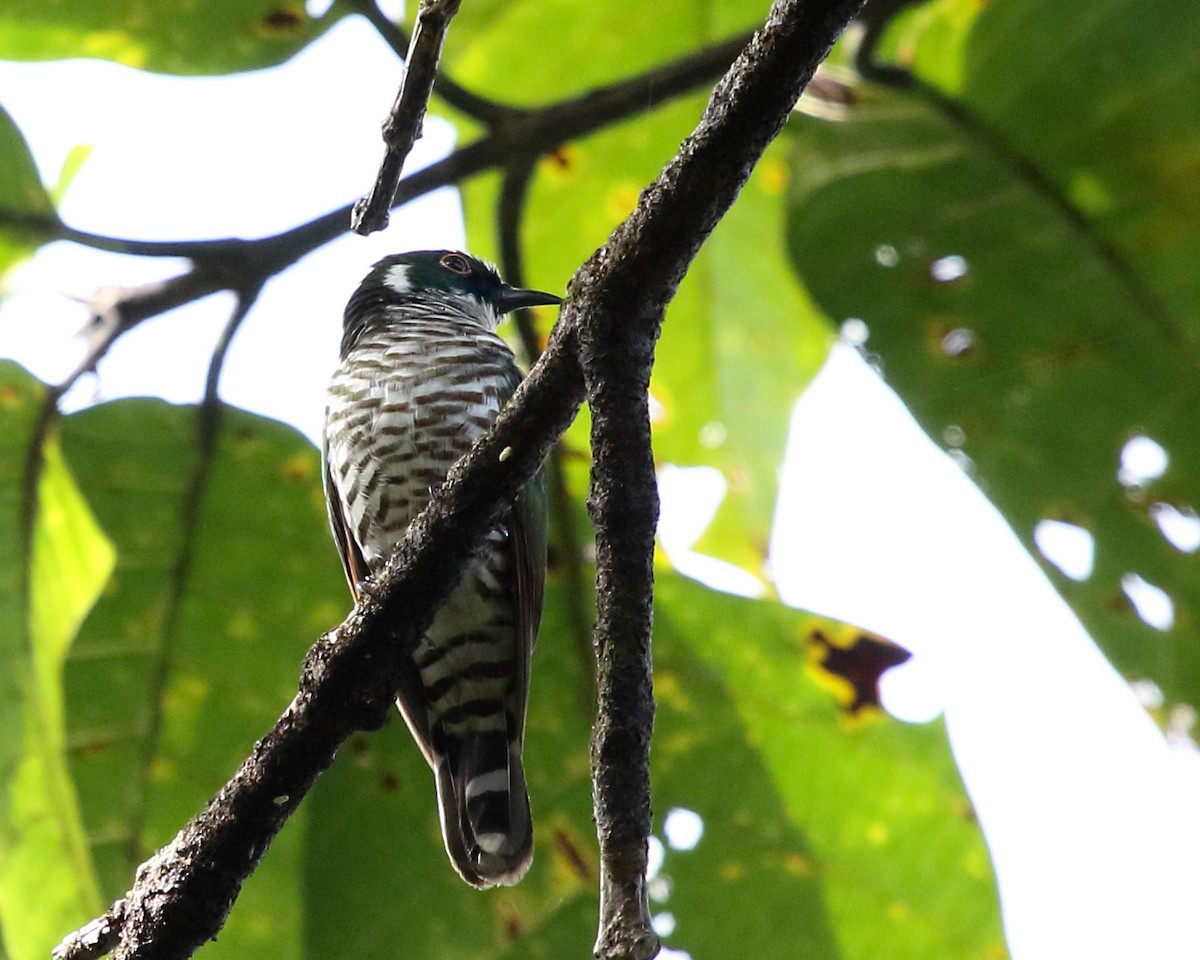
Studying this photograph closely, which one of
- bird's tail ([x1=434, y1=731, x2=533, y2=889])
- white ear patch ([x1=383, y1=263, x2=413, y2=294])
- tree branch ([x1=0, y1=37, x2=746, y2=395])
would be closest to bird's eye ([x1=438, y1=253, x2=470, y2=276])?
white ear patch ([x1=383, y1=263, x2=413, y2=294])

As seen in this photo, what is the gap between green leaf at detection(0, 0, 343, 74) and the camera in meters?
4.11

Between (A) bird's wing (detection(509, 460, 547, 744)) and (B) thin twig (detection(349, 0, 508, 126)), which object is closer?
(A) bird's wing (detection(509, 460, 547, 744))

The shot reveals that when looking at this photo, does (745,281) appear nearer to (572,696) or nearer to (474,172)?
(474,172)

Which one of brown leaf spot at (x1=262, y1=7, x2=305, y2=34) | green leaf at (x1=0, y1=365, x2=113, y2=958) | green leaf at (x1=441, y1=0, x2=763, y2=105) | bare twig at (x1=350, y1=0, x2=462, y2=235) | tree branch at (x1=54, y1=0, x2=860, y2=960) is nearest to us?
tree branch at (x1=54, y1=0, x2=860, y2=960)

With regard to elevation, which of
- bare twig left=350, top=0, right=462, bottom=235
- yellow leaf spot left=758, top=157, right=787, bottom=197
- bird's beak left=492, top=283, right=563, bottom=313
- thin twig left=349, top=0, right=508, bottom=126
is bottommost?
bird's beak left=492, top=283, right=563, bottom=313

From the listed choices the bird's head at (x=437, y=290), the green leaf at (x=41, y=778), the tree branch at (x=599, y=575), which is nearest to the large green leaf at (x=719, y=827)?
the green leaf at (x=41, y=778)

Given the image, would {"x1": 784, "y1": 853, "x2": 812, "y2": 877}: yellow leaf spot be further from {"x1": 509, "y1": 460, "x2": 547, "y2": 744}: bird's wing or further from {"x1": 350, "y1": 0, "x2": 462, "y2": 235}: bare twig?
{"x1": 350, "y1": 0, "x2": 462, "y2": 235}: bare twig

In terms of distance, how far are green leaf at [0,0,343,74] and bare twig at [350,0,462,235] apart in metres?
2.47

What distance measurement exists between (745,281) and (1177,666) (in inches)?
87.2

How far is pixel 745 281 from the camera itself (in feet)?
17.6

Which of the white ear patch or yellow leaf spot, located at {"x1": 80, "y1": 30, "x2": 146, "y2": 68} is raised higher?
yellow leaf spot, located at {"x1": 80, "y1": 30, "x2": 146, "y2": 68}

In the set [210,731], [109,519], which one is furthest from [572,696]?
[109,519]

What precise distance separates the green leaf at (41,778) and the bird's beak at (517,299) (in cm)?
152

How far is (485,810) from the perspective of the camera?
135 inches
